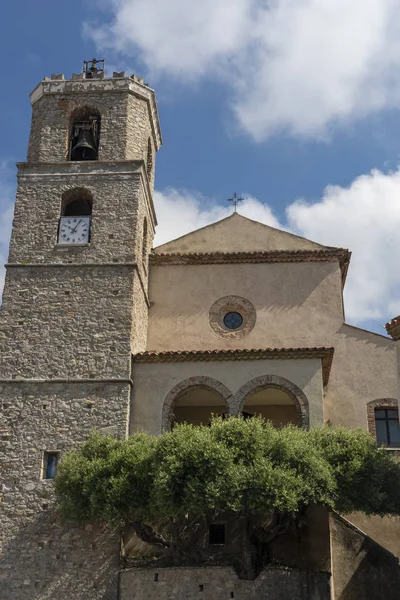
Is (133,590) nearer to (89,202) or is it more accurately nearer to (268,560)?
(268,560)

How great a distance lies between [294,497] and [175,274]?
10.6m

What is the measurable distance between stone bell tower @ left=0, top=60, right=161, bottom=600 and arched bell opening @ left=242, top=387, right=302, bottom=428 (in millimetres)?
3965

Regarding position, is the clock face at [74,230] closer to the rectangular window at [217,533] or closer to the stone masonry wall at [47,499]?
the stone masonry wall at [47,499]

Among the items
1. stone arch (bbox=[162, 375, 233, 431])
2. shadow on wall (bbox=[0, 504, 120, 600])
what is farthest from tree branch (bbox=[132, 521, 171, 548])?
stone arch (bbox=[162, 375, 233, 431])

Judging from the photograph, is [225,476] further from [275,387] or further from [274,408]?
[274,408]

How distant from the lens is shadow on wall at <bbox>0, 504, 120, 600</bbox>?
19.5 m

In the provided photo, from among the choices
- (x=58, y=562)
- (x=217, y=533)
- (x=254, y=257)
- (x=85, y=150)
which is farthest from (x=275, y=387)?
(x=85, y=150)

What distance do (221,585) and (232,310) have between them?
10.0 metres

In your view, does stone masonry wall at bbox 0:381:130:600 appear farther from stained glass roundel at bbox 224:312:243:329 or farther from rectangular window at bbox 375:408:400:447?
rectangular window at bbox 375:408:400:447

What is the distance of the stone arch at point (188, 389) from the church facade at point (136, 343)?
4 centimetres

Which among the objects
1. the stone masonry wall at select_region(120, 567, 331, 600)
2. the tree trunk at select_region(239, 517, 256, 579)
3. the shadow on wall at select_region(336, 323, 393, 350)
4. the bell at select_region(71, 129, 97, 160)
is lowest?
the stone masonry wall at select_region(120, 567, 331, 600)

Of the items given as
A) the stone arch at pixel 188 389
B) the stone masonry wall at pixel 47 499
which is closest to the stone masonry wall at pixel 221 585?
the stone masonry wall at pixel 47 499

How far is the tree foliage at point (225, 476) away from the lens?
17719mm

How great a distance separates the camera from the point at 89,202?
25.0 m
